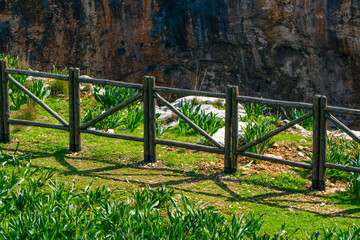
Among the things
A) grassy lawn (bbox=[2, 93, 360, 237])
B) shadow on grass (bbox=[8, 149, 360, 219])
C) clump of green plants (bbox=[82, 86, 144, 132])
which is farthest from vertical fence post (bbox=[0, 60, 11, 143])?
clump of green plants (bbox=[82, 86, 144, 132])

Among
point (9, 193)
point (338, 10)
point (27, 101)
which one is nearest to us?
point (9, 193)

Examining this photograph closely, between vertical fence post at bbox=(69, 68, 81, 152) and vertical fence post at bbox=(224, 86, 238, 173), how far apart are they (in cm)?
226

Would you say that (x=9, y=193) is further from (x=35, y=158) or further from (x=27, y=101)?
(x=27, y=101)

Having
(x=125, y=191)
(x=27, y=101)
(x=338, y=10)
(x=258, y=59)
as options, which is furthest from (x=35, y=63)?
(x=125, y=191)

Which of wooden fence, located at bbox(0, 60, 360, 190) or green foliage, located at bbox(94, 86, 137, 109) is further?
green foliage, located at bbox(94, 86, 137, 109)

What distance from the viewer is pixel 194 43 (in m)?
26.2

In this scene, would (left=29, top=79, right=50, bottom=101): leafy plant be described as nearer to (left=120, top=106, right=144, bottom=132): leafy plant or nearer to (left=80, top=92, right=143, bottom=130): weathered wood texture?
(left=120, top=106, right=144, bottom=132): leafy plant

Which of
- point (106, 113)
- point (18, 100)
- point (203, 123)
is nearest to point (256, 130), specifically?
point (203, 123)

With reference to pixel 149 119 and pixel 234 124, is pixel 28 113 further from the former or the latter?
pixel 234 124

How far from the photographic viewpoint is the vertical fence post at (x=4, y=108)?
8.37m

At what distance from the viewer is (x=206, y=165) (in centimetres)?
771

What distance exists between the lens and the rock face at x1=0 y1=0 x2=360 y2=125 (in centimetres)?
2456

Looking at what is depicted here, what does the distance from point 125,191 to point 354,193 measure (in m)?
2.73

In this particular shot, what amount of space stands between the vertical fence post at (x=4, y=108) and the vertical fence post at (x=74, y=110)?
1.09m
